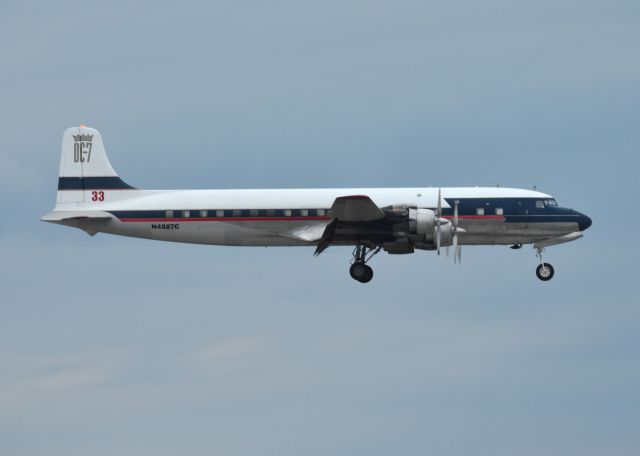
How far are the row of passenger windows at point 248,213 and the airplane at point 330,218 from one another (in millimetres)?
43

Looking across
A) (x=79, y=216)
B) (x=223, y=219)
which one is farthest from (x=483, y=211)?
(x=79, y=216)

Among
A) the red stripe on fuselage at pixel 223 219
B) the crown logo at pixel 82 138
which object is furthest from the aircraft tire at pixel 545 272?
the crown logo at pixel 82 138

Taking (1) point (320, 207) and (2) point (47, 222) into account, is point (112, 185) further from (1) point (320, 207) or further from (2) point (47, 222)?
(1) point (320, 207)

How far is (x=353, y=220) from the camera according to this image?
53.6 meters

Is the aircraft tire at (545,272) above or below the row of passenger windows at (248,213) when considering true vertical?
below

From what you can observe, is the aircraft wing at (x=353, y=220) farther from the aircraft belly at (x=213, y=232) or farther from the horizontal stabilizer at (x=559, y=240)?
the horizontal stabilizer at (x=559, y=240)

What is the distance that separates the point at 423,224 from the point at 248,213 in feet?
26.2

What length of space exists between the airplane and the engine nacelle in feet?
0.89

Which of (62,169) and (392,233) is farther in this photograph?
(62,169)

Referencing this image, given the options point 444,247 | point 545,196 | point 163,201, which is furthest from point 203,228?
point 545,196

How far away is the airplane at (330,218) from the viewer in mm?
54031

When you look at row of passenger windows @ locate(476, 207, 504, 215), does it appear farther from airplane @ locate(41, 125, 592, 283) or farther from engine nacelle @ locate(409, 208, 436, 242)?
engine nacelle @ locate(409, 208, 436, 242)

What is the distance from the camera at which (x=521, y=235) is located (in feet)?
184

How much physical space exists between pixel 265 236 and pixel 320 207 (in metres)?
2.76
